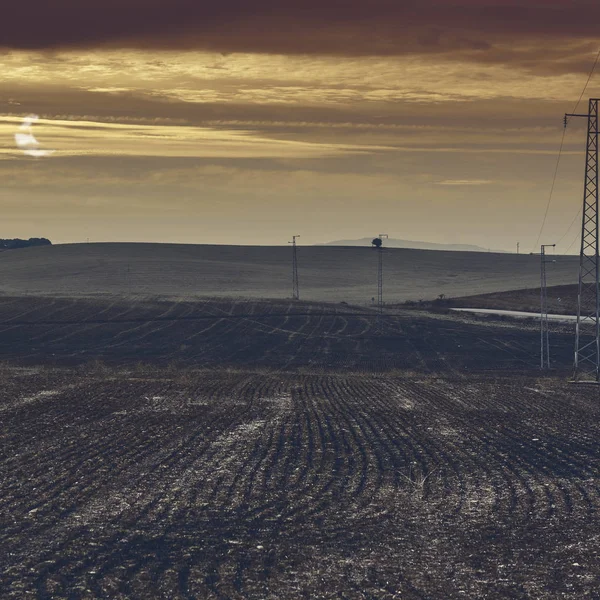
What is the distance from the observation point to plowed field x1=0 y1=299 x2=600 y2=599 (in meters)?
15.5

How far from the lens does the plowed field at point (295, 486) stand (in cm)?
1550

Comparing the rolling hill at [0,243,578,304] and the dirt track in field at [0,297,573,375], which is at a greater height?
the rolling hill at [0,243,578,304]

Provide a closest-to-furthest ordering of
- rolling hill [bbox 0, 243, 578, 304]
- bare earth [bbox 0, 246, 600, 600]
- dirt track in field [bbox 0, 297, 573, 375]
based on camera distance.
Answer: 1. bare earth [bbox 0, 246, 600, 600]
2. dirt track in field [bbox 0, 297, 573, 375]
3. rolling hill [bbox 0, 243, 578, 304]

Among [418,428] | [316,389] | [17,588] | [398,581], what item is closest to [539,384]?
[316,389]

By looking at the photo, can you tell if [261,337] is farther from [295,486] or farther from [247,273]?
[247,273]

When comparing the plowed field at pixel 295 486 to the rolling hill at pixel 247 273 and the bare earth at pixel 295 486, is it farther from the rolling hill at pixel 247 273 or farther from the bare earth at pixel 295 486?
the rolling hill at pixel 247 273

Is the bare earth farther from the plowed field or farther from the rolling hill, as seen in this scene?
the rolling hill

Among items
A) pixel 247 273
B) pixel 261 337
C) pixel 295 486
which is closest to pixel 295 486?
pixel 295 486

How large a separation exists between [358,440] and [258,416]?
573 centimetres

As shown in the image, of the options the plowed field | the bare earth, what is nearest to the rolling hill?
the bare earth

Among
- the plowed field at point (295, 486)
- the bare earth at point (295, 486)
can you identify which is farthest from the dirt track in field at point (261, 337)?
the plowed field at point (295, 486)

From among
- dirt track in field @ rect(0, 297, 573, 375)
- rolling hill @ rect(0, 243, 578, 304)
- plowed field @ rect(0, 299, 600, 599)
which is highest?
rolling hill @ rect(0, 243, 578, 304)

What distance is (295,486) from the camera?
21.9 metres

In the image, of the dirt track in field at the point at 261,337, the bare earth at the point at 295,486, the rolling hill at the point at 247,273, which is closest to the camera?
the bare earth at the point at 295,486
